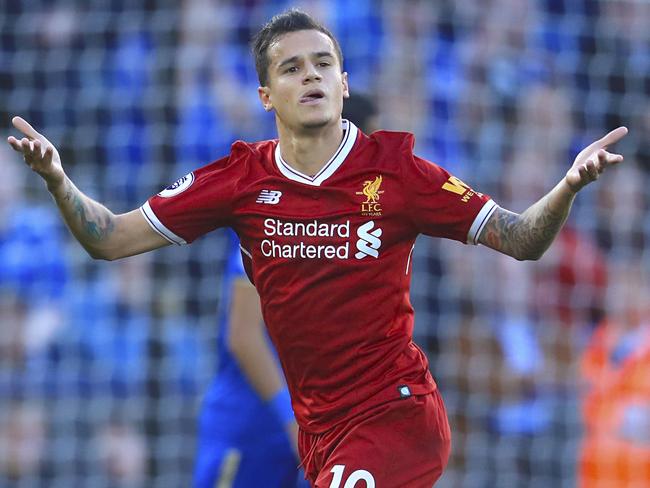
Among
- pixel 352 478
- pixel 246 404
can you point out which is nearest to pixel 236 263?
pixel 246 404

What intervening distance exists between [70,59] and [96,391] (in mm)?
2041

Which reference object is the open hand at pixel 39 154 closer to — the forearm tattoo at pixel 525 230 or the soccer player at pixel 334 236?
the soccer player at pixel 334 236

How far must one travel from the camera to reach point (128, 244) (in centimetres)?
387

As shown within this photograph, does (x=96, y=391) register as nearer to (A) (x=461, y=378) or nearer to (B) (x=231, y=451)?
(A) (x=461, y=378)

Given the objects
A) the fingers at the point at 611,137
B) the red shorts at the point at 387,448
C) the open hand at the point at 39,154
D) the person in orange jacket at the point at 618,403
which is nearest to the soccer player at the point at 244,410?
the red shorts at the point at 387,448

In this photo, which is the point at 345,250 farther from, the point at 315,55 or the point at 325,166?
the point at 315,55

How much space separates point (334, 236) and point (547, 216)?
1.94ft

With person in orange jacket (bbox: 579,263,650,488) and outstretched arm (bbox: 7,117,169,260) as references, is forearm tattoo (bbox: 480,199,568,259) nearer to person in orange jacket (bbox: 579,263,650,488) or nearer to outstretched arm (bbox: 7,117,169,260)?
outstretched arm (bbox: 7,117,169,260)

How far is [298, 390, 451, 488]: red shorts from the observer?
3.59m

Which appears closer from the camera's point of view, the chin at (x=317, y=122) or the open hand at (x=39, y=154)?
the open hand at (x=39, y=154)

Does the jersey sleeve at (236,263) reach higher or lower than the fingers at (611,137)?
lower

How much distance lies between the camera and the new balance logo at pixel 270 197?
149 inches

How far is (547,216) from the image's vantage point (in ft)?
11.7

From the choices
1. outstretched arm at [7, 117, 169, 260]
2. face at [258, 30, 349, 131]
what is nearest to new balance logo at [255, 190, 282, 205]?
face at [258, 30, 349, 131]
